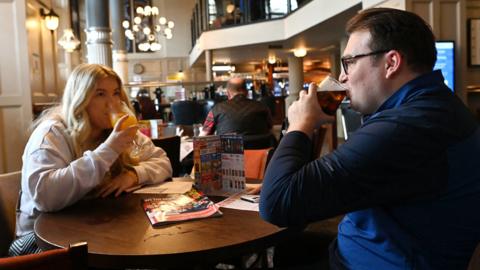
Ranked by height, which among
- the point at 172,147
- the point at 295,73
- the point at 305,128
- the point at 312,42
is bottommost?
the point at 172,147

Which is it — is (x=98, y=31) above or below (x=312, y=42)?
below

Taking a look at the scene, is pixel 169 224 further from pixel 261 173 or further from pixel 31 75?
pixel 31 75

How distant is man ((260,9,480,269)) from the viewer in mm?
941

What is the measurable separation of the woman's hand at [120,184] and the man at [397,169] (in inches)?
38.1

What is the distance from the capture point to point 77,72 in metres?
1.82

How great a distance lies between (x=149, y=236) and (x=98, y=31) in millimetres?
4597

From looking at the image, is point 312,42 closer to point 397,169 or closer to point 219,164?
point 219,164

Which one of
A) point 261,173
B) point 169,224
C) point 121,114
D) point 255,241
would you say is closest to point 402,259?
point 255,241

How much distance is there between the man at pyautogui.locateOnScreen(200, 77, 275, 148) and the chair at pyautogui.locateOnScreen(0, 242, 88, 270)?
140 inches

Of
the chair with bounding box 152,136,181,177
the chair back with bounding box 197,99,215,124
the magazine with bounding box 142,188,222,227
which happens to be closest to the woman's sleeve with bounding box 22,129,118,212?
the magazine with bounding box 142,188,222,227

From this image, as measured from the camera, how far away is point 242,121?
448cm

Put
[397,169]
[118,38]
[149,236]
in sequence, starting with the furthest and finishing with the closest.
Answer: [118,38]
[149,236]
[397,169]

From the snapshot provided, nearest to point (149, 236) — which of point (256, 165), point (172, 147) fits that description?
point (256, 165)

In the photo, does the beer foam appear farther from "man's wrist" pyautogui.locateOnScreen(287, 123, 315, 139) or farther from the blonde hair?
the blonde hair
